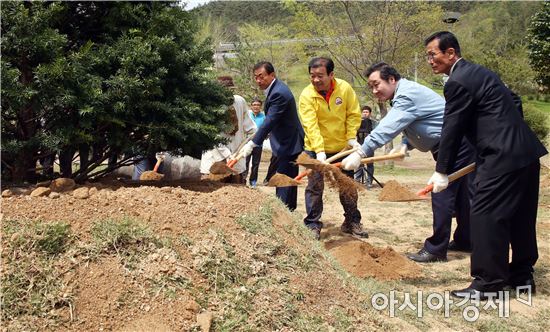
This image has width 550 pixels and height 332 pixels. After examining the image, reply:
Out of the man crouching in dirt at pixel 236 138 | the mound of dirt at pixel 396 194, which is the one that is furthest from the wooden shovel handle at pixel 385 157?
the man crouching in dirt at pixel 236 138

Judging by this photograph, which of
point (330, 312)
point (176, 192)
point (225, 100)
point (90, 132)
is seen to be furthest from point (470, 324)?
point (90, 132)

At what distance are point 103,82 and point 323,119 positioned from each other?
101 inches

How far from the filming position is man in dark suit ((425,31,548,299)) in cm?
404

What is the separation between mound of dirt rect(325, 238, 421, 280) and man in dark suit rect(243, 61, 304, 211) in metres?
1.10

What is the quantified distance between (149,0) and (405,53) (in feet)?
42.5

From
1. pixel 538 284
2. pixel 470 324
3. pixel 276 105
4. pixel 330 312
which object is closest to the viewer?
pixel 330 312

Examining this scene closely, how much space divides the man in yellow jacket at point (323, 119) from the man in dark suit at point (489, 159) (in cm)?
165

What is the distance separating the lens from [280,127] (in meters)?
5.83

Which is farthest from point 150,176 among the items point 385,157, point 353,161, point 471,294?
point 471,294

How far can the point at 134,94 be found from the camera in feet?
13.3

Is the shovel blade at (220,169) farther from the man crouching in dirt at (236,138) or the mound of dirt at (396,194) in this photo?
the mound of dirt at (396,194)

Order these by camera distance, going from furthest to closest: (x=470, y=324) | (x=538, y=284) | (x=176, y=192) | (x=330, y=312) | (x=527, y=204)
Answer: (x=538, y=284), (x=527, y=204), (x=176, y=192), (x=470, y=324), (x=330, y=312)

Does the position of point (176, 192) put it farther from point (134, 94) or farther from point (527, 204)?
point (527, 204)

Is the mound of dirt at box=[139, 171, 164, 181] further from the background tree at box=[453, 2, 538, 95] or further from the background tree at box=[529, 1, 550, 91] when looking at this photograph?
the background tree at box=[453, 2, 538, 95]
